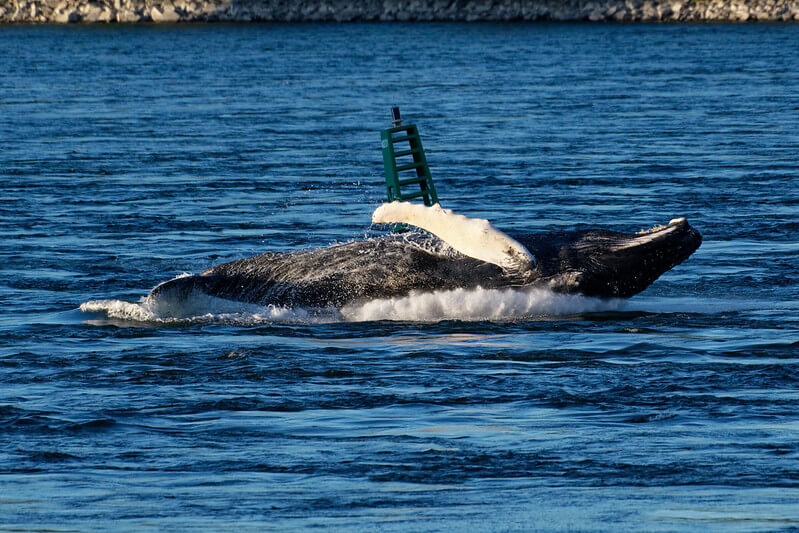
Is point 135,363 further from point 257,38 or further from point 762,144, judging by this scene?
point 257,38

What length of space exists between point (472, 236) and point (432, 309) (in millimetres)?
968

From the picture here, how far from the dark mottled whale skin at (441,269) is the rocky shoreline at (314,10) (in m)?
108

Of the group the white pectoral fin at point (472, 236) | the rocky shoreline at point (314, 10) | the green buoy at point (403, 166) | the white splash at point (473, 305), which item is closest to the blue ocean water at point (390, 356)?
the white splash at point (473, 305)

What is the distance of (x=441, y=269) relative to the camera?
15.1 meters

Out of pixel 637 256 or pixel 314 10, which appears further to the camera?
pixel 314 10

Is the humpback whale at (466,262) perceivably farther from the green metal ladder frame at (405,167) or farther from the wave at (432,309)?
the green metal ladder frame at (405,167)

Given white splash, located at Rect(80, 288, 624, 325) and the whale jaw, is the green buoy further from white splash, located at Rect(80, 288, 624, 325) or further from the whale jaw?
the whale jaw

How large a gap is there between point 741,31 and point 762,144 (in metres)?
70.0

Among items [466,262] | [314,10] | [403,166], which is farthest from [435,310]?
[314,10]

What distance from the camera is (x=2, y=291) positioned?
17.3m

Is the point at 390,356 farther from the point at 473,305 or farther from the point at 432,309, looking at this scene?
the point at 473,305

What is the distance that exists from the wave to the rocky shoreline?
357 ft

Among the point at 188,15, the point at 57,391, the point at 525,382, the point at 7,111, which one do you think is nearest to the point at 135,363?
the point at 57,391

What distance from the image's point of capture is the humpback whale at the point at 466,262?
581 inches
